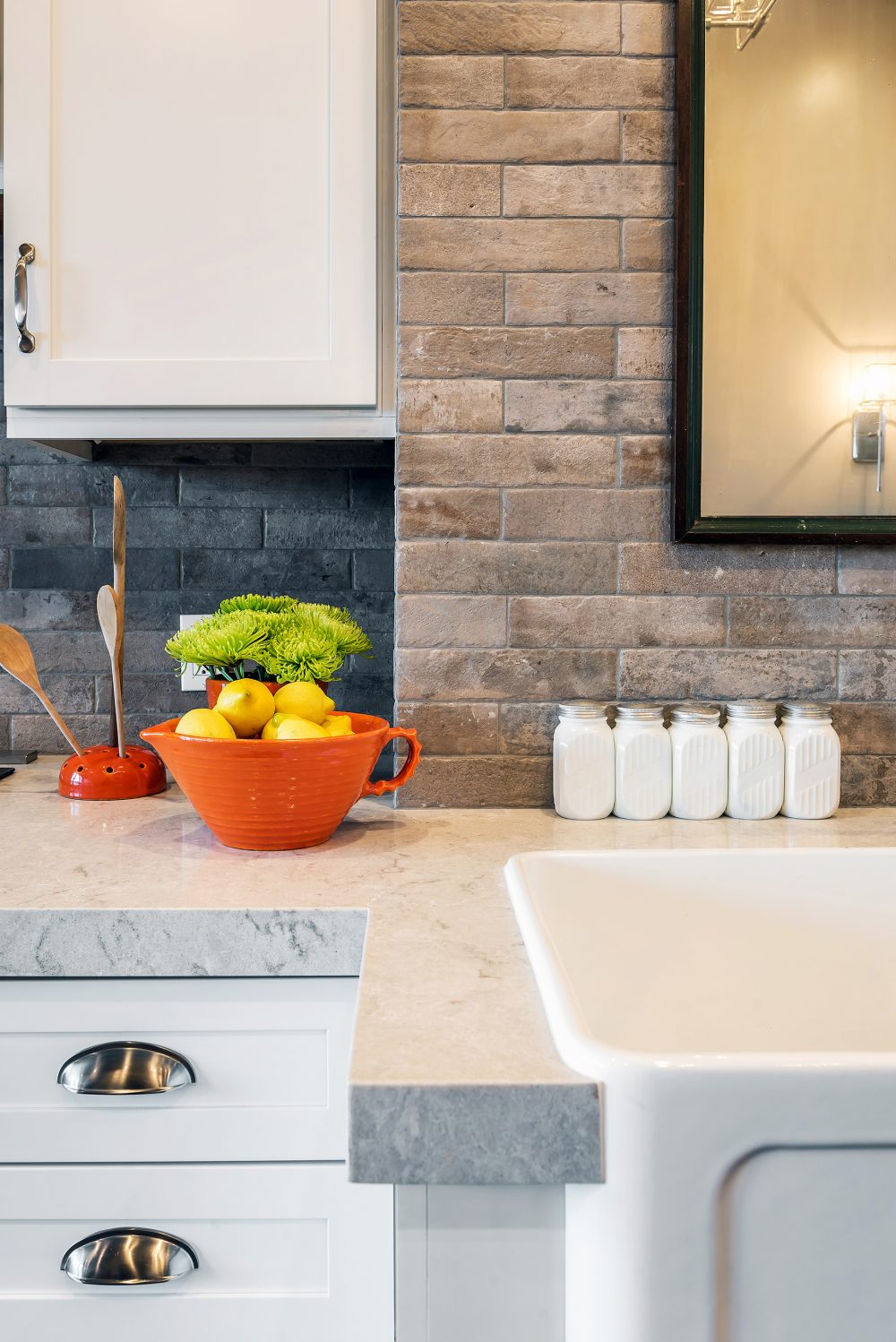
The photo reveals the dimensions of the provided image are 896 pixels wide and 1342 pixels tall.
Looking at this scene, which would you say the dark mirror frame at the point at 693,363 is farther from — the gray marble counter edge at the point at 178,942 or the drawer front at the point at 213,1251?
the drawer front at the point at 213,1251

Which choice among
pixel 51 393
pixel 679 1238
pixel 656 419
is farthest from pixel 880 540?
pixel 51 393

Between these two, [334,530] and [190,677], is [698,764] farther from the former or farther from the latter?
[190,677]

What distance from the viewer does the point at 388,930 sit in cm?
81

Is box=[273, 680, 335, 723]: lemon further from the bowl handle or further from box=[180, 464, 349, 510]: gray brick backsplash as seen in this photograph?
box=[180, 464, 349, 510]: gray brick backsplash

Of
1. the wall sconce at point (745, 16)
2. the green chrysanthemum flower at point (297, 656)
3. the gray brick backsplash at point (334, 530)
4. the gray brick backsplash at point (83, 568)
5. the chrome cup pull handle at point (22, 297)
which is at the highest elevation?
the wall sconce at point (745, 16)

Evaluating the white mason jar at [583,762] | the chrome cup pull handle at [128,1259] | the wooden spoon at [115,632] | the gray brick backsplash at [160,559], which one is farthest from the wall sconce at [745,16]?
the chrome cup pull handle at [128,1259]

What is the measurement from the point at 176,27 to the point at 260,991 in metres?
1.20

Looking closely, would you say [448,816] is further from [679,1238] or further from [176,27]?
[176,27]

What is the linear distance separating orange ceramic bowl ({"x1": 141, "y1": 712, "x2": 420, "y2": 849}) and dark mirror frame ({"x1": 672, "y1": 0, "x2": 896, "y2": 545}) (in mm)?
513

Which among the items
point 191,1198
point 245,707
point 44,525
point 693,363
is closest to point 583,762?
point 245,707

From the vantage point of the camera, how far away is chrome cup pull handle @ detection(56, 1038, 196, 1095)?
0.85 meters

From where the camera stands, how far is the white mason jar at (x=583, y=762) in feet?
3.93

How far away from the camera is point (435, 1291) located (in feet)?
1.98

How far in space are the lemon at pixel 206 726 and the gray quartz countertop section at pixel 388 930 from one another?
0.44 feet
